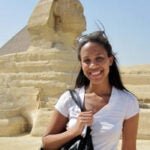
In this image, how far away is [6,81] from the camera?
1247 centimetres

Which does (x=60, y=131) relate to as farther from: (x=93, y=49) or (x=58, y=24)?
(x=58, y=24)

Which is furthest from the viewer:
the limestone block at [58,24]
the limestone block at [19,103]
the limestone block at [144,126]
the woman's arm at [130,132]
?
the limestone block at [58,24]

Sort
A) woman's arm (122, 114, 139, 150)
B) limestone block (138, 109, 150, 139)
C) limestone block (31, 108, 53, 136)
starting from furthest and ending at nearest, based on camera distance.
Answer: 1. limestone block (31, 108, 53, 136)
2. limestone block (138, 109, 150, 139)
3. woman's arm (122, 114, 139, 150)

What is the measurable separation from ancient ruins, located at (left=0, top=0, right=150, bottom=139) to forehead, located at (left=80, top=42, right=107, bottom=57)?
756 cm

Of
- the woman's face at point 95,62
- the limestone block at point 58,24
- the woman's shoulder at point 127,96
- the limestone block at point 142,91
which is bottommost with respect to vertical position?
the limestone block at point 142,91

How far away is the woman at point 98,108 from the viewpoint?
6.59ft

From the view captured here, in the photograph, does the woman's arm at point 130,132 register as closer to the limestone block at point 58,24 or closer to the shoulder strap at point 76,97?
the shoulder strap at point 76,97

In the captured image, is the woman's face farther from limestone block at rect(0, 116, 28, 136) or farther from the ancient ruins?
Result: limestone block at rect(0, 116, 28, 136)

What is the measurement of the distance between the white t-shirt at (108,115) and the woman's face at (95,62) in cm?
12

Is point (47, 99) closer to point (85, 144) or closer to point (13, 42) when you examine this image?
point (85, 144)

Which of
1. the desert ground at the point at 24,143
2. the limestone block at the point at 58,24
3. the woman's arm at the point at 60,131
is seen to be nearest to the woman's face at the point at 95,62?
the woman's arm at the point at 60,131

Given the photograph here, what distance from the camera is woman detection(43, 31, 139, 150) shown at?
2010 mm

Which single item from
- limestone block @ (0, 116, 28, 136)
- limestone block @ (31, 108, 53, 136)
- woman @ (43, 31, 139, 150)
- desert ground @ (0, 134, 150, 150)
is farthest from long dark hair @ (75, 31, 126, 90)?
limestone block @ (0, 116, 28, 136)

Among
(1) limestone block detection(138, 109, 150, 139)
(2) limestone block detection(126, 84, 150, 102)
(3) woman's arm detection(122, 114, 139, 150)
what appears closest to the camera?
(3) woman's arm detection(122, 114, 139, 150)
